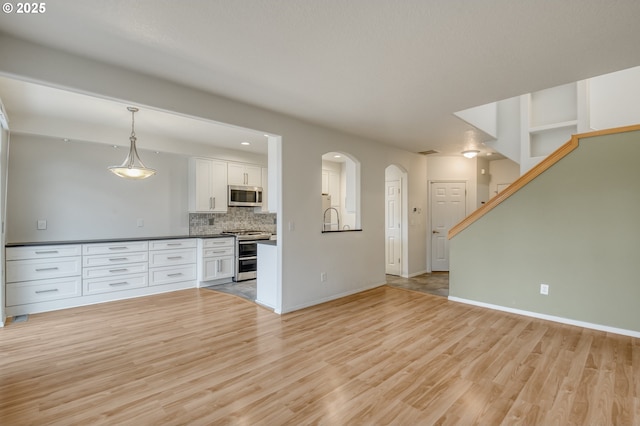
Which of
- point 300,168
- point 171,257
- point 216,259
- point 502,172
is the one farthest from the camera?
point 502,172

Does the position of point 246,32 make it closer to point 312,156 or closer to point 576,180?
point 312,156

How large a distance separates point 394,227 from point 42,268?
582 centimetres

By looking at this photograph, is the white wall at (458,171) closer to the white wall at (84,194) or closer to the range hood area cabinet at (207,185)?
the range hood area cabinet at (207,185)

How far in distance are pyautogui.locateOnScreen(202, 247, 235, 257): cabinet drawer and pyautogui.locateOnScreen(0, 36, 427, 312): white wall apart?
2.12 m

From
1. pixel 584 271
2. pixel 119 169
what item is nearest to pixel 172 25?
pixel 119 169

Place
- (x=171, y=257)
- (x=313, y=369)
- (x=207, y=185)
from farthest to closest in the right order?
(x=207, y=185) → (x=171, y=257) → (x=313, y=369)

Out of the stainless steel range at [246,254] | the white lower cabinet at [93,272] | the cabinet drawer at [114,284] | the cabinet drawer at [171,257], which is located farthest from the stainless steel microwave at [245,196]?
the cabinet drawer at [114,284]

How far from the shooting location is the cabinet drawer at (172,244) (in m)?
4.89

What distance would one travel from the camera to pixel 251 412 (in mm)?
1965

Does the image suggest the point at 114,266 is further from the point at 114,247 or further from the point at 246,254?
the point at 246,254

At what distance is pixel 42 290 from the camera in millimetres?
3932

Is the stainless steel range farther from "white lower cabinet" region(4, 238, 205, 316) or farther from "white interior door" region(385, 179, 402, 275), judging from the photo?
"white interior door" region(385, 179, 402, 275)

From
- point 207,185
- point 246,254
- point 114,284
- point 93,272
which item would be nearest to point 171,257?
point 114,284

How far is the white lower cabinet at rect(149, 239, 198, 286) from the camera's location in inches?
193
